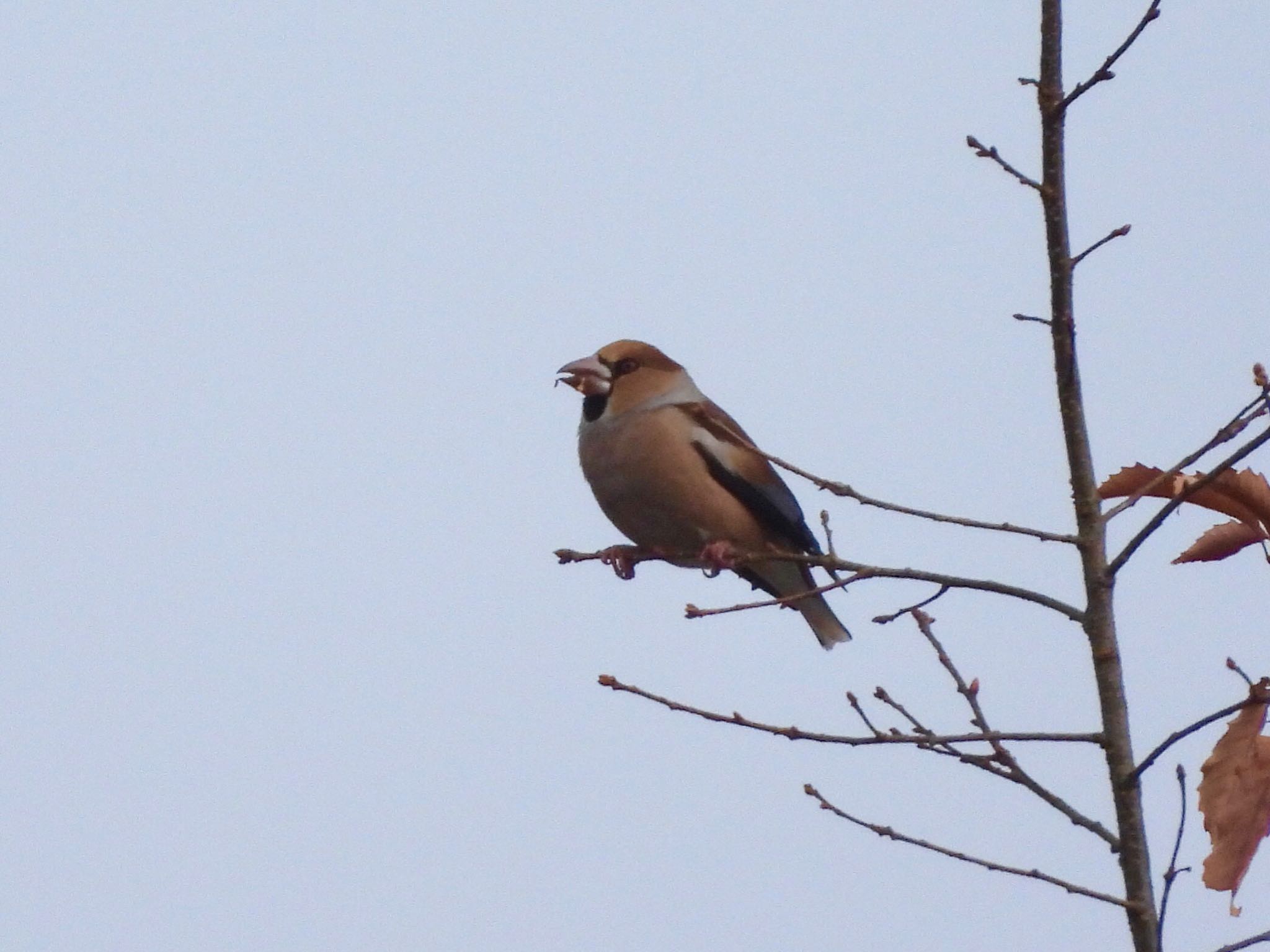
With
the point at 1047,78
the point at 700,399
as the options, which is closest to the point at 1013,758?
the point at 1047,78

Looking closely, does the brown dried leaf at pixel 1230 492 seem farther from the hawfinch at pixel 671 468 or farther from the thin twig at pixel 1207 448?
the hawfinch at pixel 671 468

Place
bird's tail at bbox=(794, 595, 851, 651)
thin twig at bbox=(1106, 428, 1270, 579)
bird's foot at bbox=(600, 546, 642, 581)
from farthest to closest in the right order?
bird's tail at bbox=(794, 595, 851, 651)
bird's foot at bbox=(600, 546, 642, 581)
thin twig at bbox=(1106, 428, 1270, 579)

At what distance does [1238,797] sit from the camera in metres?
2.68

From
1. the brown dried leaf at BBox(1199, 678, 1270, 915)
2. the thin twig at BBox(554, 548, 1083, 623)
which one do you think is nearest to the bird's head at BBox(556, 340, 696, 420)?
the thin twig at BBox(554, 548, 1083, 623)

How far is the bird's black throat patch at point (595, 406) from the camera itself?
5590mm

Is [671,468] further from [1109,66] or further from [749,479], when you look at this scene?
[1109,66]

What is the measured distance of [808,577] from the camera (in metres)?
6.02

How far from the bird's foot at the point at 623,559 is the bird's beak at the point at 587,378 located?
624 mm

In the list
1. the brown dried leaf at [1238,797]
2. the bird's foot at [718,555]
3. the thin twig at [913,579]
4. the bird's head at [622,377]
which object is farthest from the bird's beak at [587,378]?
the brown dried leaf at [1238,797]

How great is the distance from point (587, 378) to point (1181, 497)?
9.95 feet

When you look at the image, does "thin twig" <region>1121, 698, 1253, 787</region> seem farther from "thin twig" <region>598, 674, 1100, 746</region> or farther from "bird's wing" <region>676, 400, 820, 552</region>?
"bird's wing" <region>676, 400, 820, 552</region>

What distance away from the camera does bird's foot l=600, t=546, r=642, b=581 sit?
506 cm

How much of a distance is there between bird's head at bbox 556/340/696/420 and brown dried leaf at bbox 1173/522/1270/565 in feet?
9.40

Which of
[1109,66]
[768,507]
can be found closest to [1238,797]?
[1109,66]
